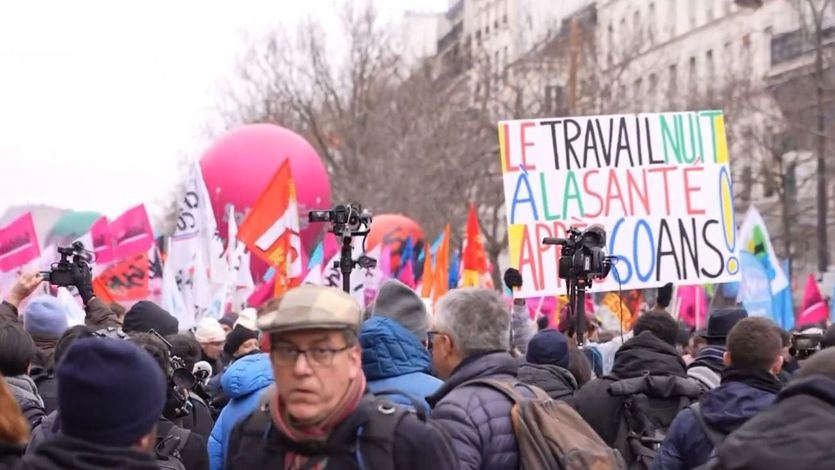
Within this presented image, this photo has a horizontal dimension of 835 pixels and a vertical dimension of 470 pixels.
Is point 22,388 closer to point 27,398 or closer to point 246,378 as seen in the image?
point 27,398

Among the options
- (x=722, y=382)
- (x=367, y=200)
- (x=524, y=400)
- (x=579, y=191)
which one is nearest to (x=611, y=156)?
(x=579, y=191)

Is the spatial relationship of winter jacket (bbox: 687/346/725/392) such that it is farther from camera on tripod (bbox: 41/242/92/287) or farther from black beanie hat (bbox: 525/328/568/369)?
camera on tripod (bbox: 41/242/92/287)

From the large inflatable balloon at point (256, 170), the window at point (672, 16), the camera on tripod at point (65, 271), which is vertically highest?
the window at point (672, 16)

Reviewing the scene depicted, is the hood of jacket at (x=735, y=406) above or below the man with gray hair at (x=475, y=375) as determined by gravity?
below

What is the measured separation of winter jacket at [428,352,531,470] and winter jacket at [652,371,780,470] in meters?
1.07

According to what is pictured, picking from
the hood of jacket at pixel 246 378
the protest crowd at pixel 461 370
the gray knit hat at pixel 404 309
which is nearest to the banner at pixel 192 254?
the protest crowd at pixel 461 370

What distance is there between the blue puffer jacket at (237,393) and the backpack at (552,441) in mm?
1555

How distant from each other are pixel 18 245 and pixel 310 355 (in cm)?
1075

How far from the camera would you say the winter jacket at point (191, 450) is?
5426mm

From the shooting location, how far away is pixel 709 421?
5559mm

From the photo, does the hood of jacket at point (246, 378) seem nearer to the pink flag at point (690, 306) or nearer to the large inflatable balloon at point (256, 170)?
the pink flag at point (690, 306)

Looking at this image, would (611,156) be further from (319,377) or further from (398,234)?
(398,234)

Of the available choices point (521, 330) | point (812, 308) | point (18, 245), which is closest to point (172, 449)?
point (521, 330)

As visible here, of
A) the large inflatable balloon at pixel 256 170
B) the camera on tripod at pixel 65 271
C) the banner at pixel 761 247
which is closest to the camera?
the camera on tripod at pixel 65 271
